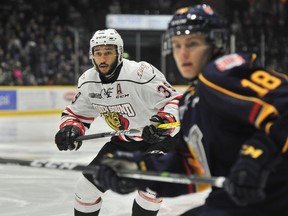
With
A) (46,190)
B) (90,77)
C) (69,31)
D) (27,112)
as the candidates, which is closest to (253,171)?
(90,77)

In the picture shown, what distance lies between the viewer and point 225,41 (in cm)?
169

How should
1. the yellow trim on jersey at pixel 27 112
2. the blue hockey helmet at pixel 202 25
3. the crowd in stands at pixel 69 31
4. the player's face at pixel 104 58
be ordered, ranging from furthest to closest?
1. the crowd in stands at pixel 69 31
2. the yellow trim on jersey at pixel 27 112
3. the player's face at pixel 104 58
4. the blue hockey helmet at pixel 202 25

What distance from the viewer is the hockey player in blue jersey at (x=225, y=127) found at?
1410 mm

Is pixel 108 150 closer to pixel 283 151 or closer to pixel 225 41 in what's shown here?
pixel 225 41

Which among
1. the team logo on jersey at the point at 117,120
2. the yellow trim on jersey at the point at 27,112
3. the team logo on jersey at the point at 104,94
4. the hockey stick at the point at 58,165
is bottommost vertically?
the yellow trim on jersey at the point at 27,112

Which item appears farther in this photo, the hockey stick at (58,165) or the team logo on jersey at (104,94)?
the team logo on jersey at (104,94)

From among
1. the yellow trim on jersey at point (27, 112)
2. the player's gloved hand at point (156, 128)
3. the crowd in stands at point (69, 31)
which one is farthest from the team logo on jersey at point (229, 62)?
the yellow trim on jersey at point (27, 112)

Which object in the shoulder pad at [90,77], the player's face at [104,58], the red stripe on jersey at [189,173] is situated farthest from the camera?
the shoulder pad at [90,77]

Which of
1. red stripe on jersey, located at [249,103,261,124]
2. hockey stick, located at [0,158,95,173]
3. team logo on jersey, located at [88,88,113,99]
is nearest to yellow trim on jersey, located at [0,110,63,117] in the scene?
team logo on jersey, located at [88,88,113,99]

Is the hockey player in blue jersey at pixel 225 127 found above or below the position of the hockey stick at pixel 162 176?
above

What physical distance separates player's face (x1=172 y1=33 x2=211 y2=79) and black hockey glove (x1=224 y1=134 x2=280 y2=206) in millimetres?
336

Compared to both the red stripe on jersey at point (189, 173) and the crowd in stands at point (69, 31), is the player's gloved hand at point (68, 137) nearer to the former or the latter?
the red stripe on jersey at point (189, 173)

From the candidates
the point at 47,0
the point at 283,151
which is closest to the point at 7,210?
the point at 283,151

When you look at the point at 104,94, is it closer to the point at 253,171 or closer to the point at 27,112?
the point at 253,171
